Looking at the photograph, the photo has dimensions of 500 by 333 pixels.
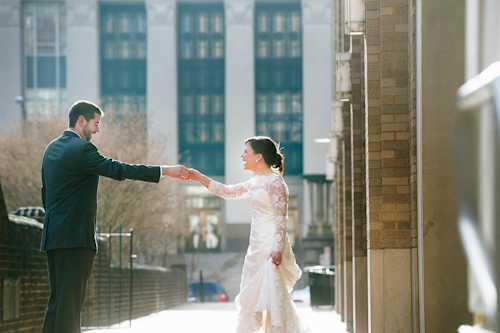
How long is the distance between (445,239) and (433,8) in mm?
2408

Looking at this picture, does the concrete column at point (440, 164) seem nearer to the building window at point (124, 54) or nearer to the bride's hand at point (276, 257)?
the bride's hand at point (276, 257)

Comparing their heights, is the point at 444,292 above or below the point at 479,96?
below

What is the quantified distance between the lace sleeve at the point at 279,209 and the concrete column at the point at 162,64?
58.7 m

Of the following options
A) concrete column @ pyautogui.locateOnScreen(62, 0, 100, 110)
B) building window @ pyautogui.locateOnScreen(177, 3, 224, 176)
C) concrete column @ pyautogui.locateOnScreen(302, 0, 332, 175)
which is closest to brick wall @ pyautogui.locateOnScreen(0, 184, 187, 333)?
concrete column @ pyautogui.locateOnScreen(302, 0, 332, 175)

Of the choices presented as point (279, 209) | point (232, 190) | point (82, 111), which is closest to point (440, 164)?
point (279, 209)

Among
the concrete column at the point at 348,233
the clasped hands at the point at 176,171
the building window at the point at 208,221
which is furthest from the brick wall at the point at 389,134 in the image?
the building window at the point at 208,221

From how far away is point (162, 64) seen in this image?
66.5 meters

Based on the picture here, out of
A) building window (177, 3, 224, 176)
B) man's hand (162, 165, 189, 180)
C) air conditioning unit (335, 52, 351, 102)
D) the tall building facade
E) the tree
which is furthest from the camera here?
building window (177, 3, 224, 176)

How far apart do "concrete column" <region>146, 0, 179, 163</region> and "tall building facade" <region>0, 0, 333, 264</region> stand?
9cm

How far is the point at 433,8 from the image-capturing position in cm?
744

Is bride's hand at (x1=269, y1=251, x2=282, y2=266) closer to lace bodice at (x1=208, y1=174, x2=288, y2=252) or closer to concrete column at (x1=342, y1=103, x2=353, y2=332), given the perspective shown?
lace bodice at (x1=208, y1=174, x2=288, y2=252)

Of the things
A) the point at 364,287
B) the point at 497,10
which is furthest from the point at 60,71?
the point at 497,10

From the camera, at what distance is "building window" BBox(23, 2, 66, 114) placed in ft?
215

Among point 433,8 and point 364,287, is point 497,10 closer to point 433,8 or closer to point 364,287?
point 433,8
